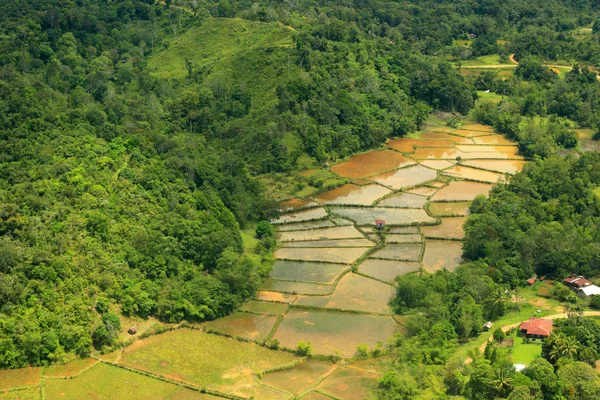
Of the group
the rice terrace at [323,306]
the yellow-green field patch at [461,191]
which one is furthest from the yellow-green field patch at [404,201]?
the yellow-green field patch at [461,191]

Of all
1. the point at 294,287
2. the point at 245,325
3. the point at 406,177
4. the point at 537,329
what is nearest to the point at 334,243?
the point at 294,287

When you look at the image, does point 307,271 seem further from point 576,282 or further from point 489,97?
point 489,97

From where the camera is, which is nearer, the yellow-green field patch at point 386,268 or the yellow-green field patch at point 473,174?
the yellow-green field patch at point 386,268

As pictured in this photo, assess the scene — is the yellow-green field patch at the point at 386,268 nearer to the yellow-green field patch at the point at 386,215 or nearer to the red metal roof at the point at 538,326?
the yellow-green field patch at the point at 386,215

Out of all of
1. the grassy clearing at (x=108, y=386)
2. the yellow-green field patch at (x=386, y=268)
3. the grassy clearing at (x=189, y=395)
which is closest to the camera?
the grassy clearing at (x=108, y=386)

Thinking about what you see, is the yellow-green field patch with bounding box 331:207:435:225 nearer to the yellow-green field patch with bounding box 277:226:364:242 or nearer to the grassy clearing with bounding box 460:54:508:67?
the yellow-green field patch with bounding box 277:226:364:242

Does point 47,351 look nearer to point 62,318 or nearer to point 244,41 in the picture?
point 62,318

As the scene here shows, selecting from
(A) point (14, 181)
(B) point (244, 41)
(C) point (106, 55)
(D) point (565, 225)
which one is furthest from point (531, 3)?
(A) point (14, 181)
